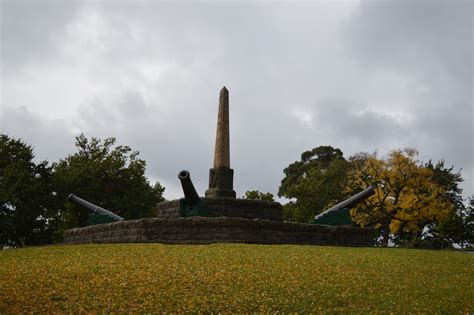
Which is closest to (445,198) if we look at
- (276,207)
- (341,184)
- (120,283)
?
(341,184)

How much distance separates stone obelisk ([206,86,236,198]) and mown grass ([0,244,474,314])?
301 inches

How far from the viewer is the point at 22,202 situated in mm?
39312

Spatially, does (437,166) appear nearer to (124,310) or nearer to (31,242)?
(31,242)

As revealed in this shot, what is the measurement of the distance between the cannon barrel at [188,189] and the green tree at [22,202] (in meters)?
20.9

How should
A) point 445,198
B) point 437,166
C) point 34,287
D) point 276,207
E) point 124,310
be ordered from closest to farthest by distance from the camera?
point 124,310 < point 34,287 < point 276,207 < point 445,198 < point 437,166

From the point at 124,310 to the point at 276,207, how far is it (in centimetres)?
1627

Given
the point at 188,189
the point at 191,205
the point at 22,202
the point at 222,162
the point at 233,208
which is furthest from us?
the point at 22,202

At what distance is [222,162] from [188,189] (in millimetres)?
3765

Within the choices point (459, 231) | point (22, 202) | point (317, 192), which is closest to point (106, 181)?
point (22, 202)

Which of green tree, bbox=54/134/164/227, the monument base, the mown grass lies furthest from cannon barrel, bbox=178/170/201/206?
green tree, bbox=54/134/164/227

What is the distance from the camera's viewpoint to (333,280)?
11742 millimetres

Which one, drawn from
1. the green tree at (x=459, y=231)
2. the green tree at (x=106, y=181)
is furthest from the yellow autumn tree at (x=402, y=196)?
the green tree at (x=106, y=181)

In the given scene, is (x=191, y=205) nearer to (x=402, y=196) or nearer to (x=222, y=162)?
(x=222, y=162)

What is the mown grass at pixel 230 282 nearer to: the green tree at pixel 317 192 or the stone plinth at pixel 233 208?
the stone plinth at pixel 233 208
